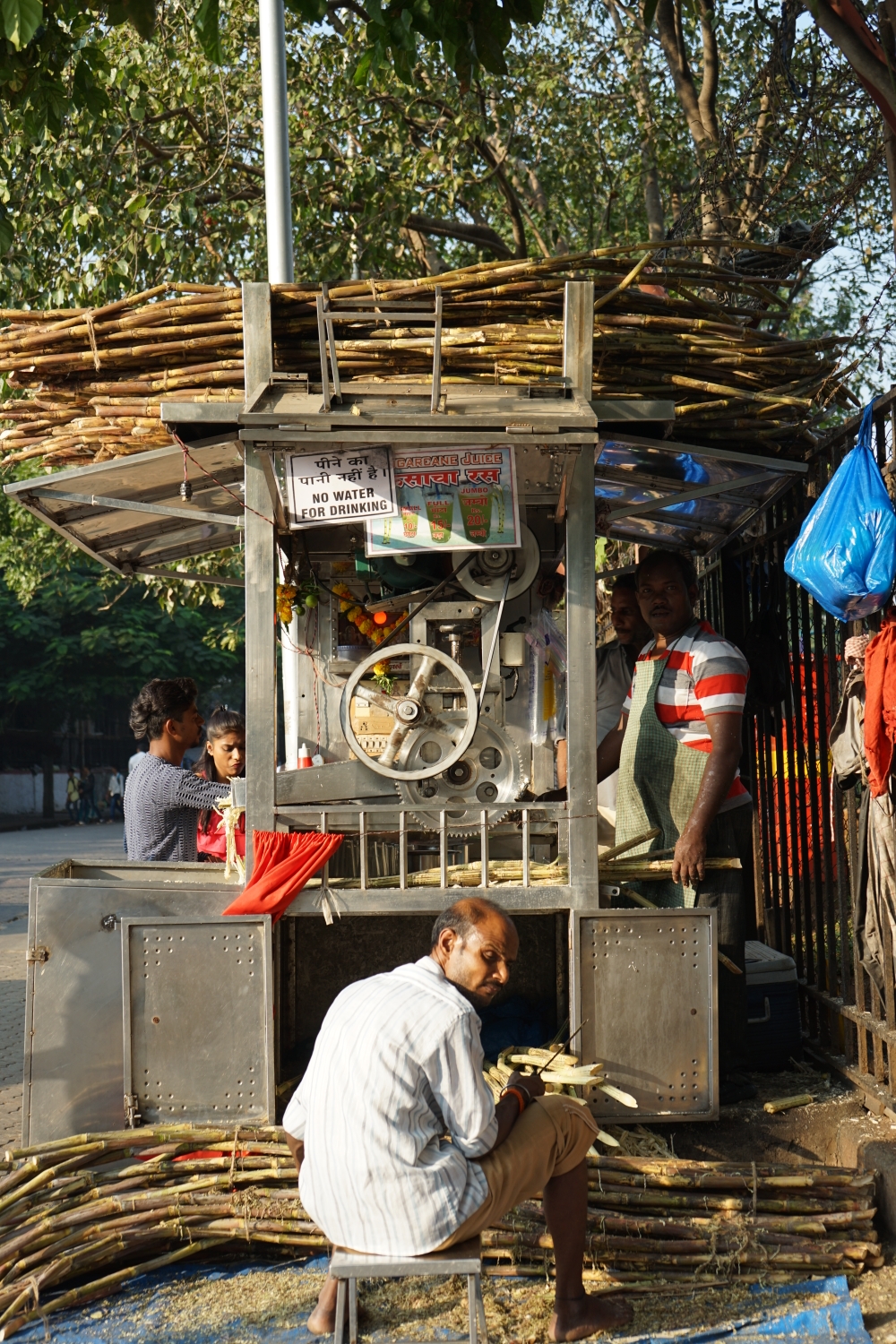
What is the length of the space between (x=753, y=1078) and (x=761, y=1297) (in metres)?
1.57

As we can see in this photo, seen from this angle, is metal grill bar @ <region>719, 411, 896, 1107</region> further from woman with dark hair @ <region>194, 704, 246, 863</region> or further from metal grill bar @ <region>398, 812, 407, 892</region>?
woman with dark hair @ <region>194, 704, 246, 863</region>

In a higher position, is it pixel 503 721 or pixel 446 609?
pixel 446 609

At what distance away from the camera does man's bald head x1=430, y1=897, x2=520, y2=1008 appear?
3289 millimetres

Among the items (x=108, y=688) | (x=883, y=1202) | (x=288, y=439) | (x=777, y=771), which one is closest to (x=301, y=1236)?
(x=883, y=1202)

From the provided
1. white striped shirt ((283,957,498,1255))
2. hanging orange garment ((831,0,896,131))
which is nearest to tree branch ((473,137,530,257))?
hanging orange garment ((831,0,896,131))

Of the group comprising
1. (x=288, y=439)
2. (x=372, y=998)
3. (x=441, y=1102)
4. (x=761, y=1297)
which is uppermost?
(x=288, y=439)

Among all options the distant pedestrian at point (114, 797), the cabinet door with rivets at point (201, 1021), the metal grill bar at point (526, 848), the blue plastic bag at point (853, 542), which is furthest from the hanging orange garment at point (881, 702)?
the distant pedestrian at point (114, 797)

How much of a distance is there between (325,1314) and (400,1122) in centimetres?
83

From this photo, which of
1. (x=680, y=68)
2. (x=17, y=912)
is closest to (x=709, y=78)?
(x=680, y=68)

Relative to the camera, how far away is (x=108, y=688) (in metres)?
31.9

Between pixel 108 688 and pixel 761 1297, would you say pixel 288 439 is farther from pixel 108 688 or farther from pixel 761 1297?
pixel 108 688

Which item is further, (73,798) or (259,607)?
(73,798)

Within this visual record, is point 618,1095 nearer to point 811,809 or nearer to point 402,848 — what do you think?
point 402,848

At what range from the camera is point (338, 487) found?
4.62 meters
